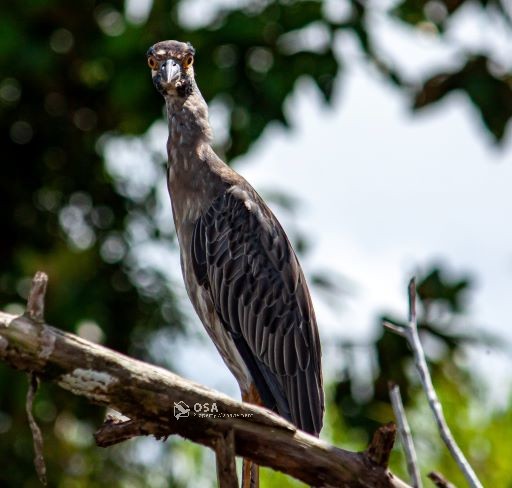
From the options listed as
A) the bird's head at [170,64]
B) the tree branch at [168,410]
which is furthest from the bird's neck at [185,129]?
the tree branch at [168,410]

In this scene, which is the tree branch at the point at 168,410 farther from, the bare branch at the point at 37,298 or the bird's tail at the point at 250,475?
the bird's tail at the point at 250,475

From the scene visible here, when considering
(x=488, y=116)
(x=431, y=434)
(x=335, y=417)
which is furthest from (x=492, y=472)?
(x=488, y=116)

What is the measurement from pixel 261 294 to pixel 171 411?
2099 millimetres

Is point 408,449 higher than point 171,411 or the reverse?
the reverse

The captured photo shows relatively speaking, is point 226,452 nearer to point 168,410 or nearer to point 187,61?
point 168,410

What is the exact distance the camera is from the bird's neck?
6.09 m

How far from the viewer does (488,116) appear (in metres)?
6.96

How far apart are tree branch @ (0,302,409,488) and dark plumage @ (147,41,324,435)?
1.54 meters

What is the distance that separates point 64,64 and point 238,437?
436cm

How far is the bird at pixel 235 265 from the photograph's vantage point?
582 centimetres

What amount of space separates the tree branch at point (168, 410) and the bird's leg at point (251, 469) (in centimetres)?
124

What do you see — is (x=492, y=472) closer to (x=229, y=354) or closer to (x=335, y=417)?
(x=335, y=417)

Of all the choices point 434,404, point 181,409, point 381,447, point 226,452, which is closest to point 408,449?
point 434,404

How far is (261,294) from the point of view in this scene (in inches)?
238
